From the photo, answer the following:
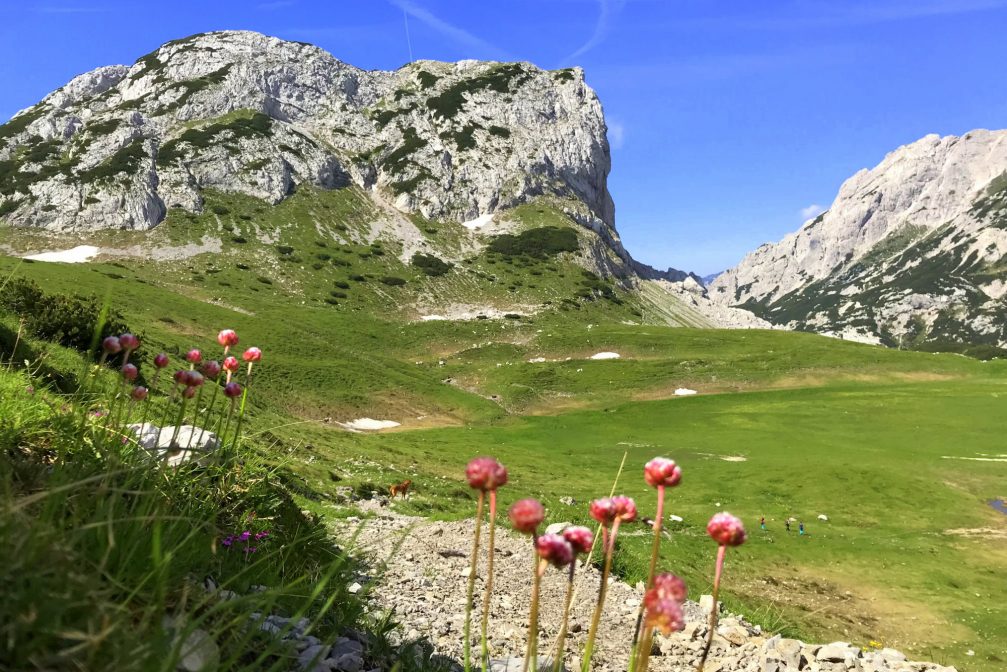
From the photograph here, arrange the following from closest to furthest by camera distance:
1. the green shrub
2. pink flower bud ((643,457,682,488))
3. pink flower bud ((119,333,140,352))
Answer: pink flower bud ((643,457,682,488)), pink flower bud ((119,333,140,352)), the green shrub

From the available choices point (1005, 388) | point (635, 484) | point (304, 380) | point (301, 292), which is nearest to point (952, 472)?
point (635, 484)

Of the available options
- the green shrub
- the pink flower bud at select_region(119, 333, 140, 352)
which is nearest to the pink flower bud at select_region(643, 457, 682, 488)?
the pink flower bud at select_region(119, 333, 140, 352)

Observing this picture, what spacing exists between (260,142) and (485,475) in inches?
6865

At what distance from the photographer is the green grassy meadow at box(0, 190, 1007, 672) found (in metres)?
18.7

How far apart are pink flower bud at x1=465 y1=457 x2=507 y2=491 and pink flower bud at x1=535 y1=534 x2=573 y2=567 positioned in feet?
0.83

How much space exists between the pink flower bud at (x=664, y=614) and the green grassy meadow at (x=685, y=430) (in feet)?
15.1

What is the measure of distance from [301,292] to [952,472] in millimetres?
104201

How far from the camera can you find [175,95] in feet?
540

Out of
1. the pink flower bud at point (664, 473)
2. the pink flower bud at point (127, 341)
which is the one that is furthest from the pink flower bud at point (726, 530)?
the pink flower bud at point (127, 341)

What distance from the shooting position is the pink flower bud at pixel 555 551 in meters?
1.84

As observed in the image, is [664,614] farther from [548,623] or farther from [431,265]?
[431,265]

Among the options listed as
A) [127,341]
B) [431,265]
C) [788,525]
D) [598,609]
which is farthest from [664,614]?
[431,265]

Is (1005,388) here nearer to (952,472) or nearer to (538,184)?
(952,472)

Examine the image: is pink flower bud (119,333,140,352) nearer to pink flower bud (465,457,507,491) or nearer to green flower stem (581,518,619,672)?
pink flower bud (465,457,507,491)
